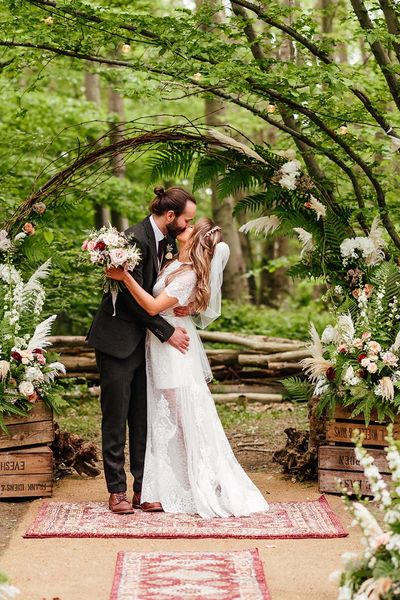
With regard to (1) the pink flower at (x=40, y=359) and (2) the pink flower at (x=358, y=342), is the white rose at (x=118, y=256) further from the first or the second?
(2) the pink flower at (x=358, y=342)

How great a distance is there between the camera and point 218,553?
17.3ft

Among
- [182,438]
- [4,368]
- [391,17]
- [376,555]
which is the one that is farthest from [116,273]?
[391,17]

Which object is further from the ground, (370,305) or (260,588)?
(370,305)

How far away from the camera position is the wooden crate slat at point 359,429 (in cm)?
669

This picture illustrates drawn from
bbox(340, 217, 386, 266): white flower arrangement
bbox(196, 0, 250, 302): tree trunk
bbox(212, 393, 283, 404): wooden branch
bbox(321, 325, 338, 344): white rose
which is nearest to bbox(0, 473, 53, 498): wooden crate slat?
bbox(321, 325, 338, 344): white rose

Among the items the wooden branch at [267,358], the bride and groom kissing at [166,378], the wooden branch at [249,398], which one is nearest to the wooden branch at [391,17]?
the bride and groom kissing at [166,378]

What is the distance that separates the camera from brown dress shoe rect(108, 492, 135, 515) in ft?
20.9

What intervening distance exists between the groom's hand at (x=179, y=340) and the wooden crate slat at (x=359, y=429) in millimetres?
1244

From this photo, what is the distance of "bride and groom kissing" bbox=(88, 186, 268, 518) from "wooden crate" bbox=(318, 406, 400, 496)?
1.95ft

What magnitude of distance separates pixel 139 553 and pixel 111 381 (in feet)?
4.74

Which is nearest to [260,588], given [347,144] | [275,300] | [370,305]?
[370,305]

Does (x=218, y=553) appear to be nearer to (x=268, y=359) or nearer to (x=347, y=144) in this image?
(x=347, y=144)

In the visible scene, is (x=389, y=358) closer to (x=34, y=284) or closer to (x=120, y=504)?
(x=120, y=504)

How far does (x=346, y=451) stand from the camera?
6758 mm
